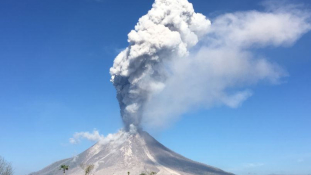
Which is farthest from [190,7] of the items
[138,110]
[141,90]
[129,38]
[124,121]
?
[124,121]

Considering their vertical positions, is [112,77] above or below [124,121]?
above

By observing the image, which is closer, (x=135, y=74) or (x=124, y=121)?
(x=135, y=74)

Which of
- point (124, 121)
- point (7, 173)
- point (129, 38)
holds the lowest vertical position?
point (7, 173)

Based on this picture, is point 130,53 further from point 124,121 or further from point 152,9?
point 124,121

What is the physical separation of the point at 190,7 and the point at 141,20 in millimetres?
25166

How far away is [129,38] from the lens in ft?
532

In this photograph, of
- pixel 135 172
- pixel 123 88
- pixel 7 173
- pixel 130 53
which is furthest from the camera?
pixel 135 172

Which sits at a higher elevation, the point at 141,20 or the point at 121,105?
the point at 141,20

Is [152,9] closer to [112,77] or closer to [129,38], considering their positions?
[129,38]

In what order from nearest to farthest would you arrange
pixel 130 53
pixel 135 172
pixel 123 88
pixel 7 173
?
pixel 7 173 → pixel 130 53 → pixel 123 88 → pixel 135 172

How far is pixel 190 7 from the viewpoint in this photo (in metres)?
164

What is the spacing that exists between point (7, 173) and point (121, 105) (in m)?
123

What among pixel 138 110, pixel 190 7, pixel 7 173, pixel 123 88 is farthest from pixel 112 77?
pixel 7 173

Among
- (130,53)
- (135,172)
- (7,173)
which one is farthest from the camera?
(135,172)
